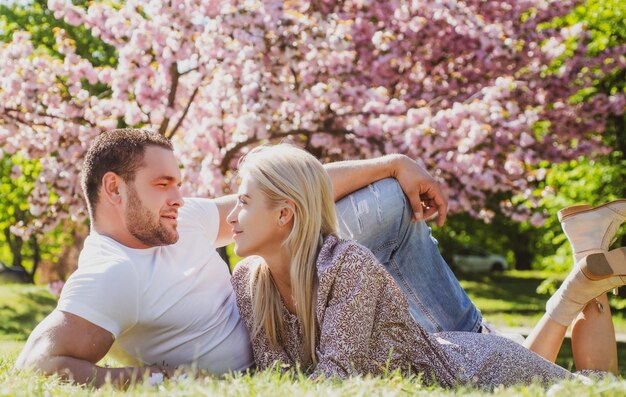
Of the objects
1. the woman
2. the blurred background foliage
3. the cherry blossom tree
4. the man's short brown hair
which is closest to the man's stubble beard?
the man's short brown hair

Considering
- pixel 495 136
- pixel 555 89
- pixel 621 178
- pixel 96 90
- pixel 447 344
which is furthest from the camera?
pixel 96 90

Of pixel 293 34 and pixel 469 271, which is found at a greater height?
pixel 293 34

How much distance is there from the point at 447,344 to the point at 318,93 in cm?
615

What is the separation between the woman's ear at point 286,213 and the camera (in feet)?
12.0

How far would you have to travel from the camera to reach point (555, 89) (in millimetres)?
12562

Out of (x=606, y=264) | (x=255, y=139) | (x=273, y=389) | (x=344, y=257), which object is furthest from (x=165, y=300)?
(x=255, y=139)

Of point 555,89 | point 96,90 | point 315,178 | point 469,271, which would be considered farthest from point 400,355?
point 469,271

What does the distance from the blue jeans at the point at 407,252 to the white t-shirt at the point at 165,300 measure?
2.62ft

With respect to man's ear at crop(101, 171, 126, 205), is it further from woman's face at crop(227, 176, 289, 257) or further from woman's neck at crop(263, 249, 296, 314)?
woman's neck at crop(263, 249, 296, 314)

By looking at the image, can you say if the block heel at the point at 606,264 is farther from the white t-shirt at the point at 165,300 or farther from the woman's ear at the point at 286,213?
the white t-shirt at the point at 165,300

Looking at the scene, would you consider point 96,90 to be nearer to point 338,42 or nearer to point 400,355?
point 338,42

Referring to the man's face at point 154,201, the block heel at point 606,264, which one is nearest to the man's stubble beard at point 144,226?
the man's face at point 154,201

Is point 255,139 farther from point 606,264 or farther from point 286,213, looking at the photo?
point 286,213

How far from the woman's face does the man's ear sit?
0.56 metres
